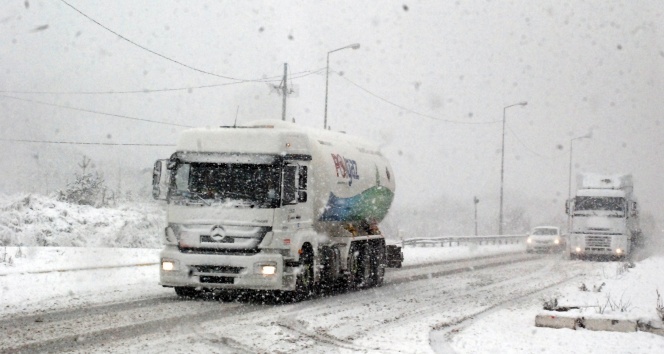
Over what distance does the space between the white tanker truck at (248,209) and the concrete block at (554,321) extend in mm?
4720

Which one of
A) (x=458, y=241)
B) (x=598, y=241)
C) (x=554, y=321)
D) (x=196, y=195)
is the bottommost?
(x=458, y=241)

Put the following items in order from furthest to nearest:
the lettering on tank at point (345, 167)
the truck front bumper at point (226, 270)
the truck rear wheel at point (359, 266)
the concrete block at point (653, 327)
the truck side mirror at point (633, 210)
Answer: the truck side mirror at point (633, 210) → the truck rear wheel at point (359, 266) → the lettering on tank at point (345, 167) → the truck front bumper at point (226, 270) → the concrete block at point (653, 327)

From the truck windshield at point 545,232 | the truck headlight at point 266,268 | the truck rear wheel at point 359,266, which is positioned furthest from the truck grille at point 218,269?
the truck windshield at point 545,232

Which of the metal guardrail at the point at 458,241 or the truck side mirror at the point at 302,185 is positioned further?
the metal guardrail at the point at 458,241

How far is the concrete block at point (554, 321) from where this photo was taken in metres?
11.0

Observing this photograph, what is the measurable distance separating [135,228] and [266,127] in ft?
84.5

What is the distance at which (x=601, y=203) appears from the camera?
113ft

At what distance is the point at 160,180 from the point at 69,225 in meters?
23.6

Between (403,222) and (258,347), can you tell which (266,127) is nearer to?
(258,347)

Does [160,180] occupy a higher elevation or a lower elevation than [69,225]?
higher

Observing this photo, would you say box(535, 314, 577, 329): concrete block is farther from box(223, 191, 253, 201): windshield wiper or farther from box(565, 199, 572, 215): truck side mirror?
box(565, 199, 572, 215): truck side mirror

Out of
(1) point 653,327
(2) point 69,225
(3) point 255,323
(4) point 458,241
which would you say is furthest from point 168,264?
(4) point 458,241

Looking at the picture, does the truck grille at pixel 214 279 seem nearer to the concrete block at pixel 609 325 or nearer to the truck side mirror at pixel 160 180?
the truck side mirror at pixel 160 180

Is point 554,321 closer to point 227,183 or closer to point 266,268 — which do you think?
point 266,268
